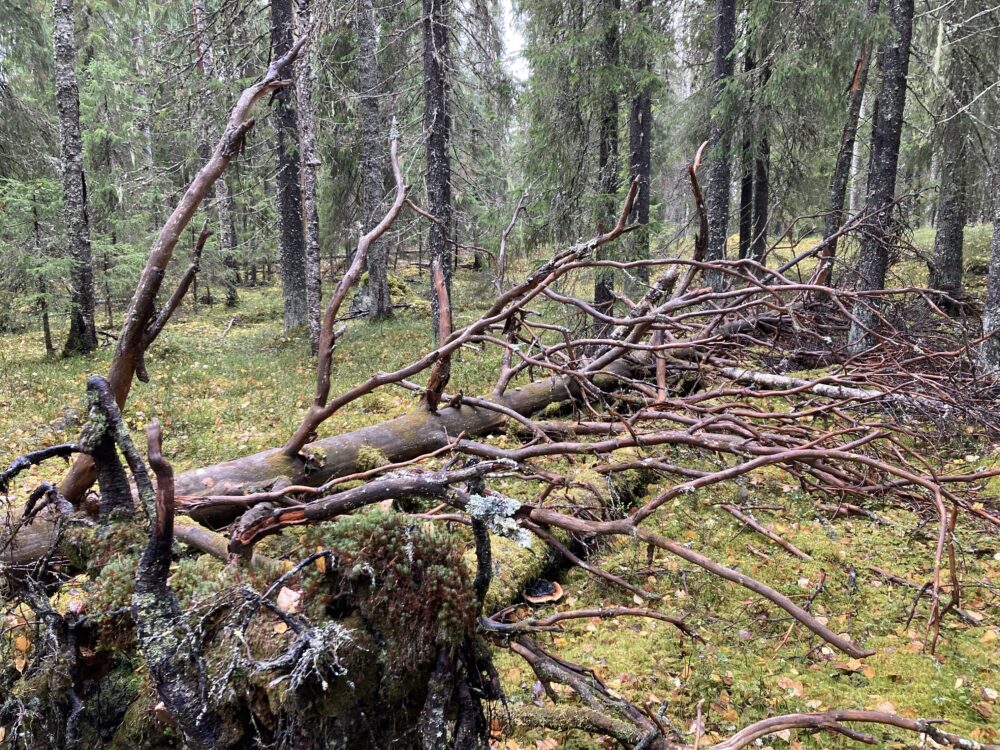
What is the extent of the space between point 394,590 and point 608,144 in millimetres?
11557

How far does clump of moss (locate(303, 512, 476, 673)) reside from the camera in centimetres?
175

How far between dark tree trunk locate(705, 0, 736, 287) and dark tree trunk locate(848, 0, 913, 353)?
2.46m

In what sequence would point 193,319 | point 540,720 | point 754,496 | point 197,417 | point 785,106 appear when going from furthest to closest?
1. point 193,319
2. point 785,106
3. point 197,417
4. point 754,496
5. point 540,720

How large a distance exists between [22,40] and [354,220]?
8.83 m

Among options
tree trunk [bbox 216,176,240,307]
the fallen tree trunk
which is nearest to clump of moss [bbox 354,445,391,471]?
the fallen tree trunk

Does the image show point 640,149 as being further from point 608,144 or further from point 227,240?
point 227,240

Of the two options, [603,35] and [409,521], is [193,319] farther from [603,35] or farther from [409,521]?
[409,521]

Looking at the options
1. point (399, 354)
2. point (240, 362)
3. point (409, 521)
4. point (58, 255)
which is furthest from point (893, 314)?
point (58, 255)

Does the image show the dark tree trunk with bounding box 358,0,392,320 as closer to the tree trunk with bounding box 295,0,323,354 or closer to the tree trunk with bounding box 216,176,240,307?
the tree trunk with bounding box 295,0,323,354

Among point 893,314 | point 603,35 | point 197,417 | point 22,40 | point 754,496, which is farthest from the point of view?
point 22,40

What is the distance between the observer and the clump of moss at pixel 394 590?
1.75 meters

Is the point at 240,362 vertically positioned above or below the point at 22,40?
below

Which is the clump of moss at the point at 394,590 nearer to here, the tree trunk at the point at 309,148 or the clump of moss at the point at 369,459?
the clump of moss at the point at 369,459

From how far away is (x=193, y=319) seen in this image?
62.1ft
